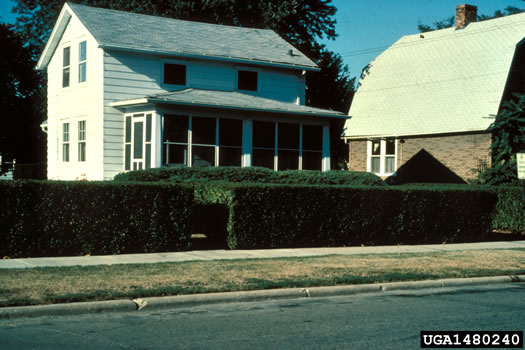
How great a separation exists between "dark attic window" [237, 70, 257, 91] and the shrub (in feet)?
36.2

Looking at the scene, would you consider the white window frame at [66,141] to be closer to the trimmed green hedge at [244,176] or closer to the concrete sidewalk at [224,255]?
the trimmed green hedge at [244,176]

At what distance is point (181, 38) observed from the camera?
88.3ft

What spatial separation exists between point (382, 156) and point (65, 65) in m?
15.7

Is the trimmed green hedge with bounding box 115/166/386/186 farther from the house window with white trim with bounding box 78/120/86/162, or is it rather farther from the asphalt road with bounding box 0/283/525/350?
the asphalt road with bounding box 0/283/525/350

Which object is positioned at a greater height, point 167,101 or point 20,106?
point 20,106

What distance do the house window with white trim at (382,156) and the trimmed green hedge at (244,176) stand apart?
39.2 feet

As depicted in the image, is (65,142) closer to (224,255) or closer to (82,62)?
(82,62)

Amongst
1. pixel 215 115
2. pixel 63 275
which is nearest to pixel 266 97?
pixel 215 115

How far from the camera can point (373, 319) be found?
28.4 feet

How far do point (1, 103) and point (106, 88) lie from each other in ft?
57.3

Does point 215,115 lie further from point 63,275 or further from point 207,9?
point 207,9

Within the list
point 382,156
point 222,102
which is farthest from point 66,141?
point 382,156

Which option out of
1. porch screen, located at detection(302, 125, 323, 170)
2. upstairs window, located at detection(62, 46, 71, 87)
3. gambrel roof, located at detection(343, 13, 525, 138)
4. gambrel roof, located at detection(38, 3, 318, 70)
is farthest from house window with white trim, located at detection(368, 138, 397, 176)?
upstairs window, located at detection(62, 46, 71, 87)

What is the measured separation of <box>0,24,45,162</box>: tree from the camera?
132ft
